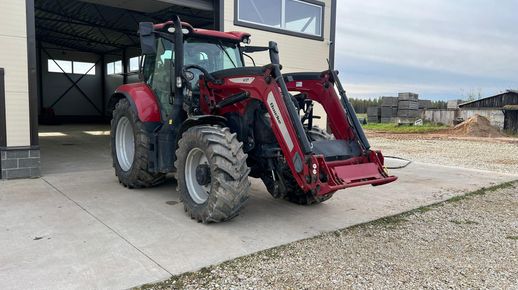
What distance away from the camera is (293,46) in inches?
404

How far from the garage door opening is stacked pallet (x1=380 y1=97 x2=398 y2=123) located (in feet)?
57.9

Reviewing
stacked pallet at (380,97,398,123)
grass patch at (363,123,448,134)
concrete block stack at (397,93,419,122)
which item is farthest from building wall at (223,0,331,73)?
stacked pallet at (380,97,398,123)

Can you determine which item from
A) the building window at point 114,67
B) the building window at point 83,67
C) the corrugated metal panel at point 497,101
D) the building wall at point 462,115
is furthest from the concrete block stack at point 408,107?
the building window at point 83,67

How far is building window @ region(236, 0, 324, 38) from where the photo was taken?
9.31m

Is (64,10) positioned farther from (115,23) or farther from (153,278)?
(153,278)

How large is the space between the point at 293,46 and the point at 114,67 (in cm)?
1625

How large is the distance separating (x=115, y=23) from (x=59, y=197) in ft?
40.8

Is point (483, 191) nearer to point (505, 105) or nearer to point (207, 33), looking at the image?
point (207, 33)

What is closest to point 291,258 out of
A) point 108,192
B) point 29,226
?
point 29,226

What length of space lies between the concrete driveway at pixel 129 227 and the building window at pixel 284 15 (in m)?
4.17

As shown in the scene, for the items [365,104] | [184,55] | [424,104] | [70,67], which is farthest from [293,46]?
[365,104]

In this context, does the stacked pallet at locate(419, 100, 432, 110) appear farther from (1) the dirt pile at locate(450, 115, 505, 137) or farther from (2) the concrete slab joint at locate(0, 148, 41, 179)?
(2) the concrete slab joint at locate(0, 148, 41, 179)

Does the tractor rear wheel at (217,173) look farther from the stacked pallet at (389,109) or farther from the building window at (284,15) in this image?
the stacked pallet at (389,109)

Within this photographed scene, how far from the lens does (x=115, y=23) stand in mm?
16453
